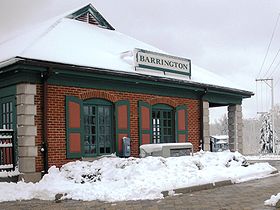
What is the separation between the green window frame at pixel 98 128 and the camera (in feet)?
44.1

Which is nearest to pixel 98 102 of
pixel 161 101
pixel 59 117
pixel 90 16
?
pixel 59 117

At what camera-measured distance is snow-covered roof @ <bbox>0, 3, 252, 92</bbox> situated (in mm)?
12430

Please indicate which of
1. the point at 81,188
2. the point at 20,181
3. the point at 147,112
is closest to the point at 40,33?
the point at 147,112

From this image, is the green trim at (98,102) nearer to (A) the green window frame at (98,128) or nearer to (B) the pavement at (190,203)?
(A) the green window frame at (98,128)

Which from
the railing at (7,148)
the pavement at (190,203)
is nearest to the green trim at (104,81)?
the railing at (7,148)

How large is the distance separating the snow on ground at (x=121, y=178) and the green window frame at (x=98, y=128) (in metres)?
1.08

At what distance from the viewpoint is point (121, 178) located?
35.0 ft

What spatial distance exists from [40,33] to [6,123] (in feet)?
11.9

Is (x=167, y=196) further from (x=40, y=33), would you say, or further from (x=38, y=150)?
(x=40, y=33)

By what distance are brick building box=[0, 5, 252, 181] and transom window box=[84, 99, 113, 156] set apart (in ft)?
0.11

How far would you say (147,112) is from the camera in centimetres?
1529

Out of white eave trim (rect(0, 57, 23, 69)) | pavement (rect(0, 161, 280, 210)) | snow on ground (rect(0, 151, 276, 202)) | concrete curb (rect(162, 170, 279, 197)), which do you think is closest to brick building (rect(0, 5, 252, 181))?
white eave trim (rect(0, 57, 23, 69))

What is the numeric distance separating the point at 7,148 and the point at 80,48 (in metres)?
4.38

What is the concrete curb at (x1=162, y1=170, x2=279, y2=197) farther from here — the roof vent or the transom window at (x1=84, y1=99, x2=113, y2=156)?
the roof vent
